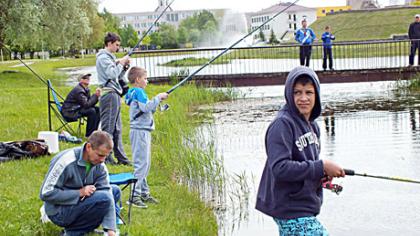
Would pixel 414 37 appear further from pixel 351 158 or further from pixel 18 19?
pixel 18 19

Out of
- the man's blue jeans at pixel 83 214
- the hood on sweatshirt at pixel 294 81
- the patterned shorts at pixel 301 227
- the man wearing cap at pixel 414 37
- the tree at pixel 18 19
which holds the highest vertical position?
the tree at pixel 18 19

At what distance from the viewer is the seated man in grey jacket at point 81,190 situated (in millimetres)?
5137

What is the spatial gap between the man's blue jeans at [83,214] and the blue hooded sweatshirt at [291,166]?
1.75 meters

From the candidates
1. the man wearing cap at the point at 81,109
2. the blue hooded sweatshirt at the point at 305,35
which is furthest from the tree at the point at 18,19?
the man wearing cap at the point at 81,109

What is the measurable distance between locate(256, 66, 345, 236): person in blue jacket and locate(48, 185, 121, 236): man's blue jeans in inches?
69.7

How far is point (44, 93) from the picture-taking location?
18.9 meters

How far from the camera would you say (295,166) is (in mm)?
3703

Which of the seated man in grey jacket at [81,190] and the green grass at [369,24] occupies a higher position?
the green grass at [369,24]

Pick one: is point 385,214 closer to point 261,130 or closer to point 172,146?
point 172,146

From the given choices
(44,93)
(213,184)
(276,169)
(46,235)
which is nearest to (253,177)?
→ (213,184)

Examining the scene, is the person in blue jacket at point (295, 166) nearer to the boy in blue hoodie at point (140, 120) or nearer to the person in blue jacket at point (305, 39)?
the boy in blue hoodie at point (140, 120)

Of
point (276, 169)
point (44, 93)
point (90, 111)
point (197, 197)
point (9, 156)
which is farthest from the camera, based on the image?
point (44, 93)

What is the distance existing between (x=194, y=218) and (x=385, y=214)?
2.05m

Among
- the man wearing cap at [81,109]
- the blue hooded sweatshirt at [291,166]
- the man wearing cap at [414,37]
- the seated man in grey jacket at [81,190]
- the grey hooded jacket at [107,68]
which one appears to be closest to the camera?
the blue hooded sweatshirt at [291,166]
